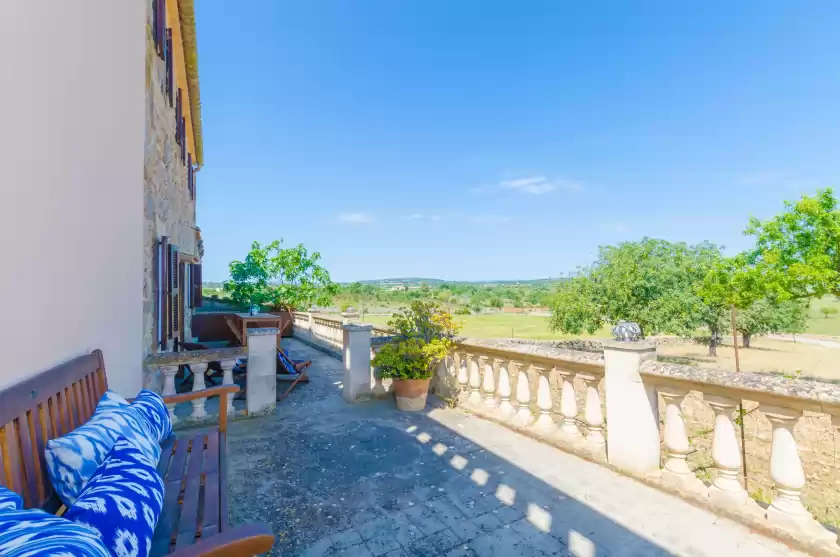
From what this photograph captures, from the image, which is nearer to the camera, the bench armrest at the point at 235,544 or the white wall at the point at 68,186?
the bench armrest at the point at 235,544

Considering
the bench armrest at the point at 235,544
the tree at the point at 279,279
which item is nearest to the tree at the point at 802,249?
the tree at the point at 279,279

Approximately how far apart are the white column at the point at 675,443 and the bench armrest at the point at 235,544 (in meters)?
2.76

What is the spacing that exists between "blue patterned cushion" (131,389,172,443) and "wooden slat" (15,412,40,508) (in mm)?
783

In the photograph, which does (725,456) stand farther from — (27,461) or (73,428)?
(73,428)

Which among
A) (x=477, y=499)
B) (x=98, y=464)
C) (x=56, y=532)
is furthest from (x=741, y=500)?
(x=98, y=464)

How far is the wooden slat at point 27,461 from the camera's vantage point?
1.38 metres

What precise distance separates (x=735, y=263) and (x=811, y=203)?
11.4ft

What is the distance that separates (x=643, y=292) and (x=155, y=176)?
833 inches

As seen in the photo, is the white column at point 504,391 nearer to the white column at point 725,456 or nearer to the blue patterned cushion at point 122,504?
the white column at point 725,456

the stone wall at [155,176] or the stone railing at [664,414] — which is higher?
the stone wall at [155,176]

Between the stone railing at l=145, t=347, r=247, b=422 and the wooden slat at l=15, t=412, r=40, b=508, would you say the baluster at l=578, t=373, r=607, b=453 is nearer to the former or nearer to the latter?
the wooden slat at l=15, t=412, r=40, b=508

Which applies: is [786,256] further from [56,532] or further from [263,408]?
[56,532]

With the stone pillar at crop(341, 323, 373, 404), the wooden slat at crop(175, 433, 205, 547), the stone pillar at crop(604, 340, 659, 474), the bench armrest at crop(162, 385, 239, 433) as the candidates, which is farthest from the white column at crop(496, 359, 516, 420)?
the wooden slat at crop(175, 433, 205, 547)

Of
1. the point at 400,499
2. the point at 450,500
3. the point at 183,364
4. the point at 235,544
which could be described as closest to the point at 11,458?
the point at 235,544
